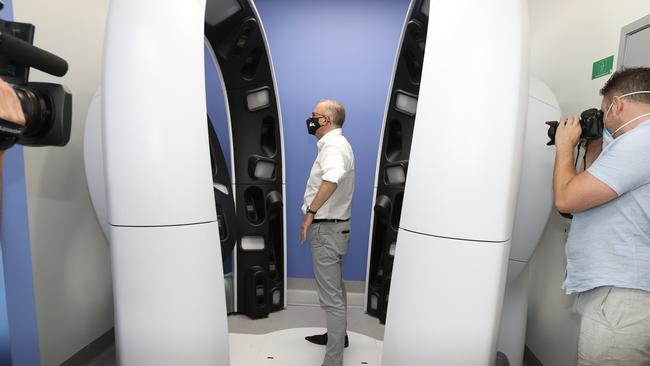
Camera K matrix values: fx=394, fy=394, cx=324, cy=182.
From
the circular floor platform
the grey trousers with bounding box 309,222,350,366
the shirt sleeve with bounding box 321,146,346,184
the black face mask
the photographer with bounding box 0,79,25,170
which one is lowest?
the circular floor platform

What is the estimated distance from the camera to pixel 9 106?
891 mm

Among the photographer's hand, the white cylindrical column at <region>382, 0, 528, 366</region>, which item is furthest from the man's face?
the photographer's hand

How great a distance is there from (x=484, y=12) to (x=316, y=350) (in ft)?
7.43

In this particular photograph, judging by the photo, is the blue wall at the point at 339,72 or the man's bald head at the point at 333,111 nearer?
the man's bald head at the point at 333,111

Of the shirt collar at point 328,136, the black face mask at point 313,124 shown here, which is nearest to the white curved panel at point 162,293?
the shirt collar at point 328,136

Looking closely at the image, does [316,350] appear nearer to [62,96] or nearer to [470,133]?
[470,133]

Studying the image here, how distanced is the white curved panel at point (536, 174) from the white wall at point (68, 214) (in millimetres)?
2496

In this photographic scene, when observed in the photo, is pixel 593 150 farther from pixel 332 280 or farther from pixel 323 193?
pixel 332 280

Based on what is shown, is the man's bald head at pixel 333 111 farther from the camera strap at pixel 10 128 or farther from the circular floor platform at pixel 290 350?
the camera strap at pixel 10 128

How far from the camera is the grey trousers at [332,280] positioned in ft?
7.89

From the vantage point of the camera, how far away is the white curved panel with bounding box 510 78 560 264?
76.5 inches

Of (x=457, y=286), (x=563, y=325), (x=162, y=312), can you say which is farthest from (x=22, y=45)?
(x=563, y=325)

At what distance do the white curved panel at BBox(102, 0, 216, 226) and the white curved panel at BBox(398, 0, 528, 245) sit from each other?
89 centimetres

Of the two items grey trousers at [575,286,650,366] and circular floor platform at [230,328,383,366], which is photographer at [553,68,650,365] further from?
circular floor platform at [230,328,383,366]
